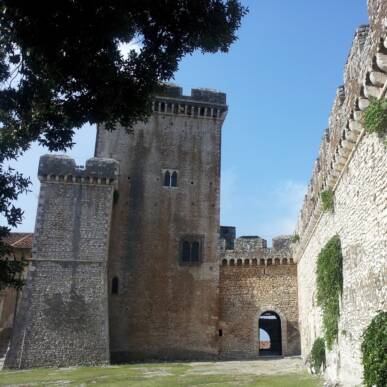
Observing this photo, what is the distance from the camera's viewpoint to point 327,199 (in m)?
12.8

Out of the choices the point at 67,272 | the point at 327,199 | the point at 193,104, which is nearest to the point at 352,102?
the point at 327,199

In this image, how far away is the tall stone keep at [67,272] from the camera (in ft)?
63.7

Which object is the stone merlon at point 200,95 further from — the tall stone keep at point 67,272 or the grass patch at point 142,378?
the grass patch at point 142,378

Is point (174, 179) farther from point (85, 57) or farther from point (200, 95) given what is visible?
point (85, 57)

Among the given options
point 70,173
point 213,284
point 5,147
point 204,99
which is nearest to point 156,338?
point 213,284

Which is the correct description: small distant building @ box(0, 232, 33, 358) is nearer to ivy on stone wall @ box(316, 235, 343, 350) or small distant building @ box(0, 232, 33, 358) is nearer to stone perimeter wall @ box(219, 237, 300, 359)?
stone perimeter wall @ box(219, 237, 300, 359)

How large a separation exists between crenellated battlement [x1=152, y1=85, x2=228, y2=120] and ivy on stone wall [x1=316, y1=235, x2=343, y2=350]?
16.2 m

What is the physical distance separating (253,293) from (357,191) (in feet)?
51.4

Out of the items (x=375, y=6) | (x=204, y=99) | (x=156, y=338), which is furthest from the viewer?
(x=204, y=99)

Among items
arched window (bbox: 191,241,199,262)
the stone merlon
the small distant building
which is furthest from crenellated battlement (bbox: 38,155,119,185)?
the stone merlon

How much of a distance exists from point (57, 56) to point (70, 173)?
15643 mm

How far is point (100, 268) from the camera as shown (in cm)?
2125

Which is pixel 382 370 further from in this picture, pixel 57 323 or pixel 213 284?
pixel 213 284

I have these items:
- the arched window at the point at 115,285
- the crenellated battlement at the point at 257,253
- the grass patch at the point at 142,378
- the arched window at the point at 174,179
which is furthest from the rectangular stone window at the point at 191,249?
the grass patch at the point at 142,378
